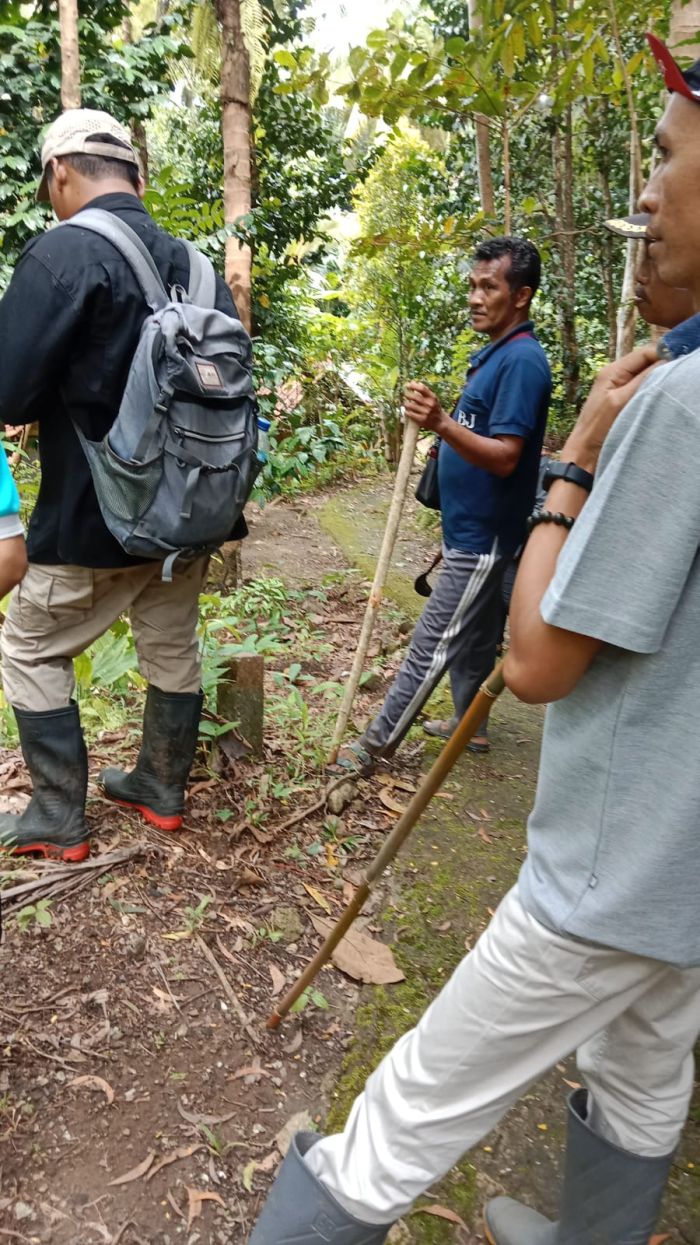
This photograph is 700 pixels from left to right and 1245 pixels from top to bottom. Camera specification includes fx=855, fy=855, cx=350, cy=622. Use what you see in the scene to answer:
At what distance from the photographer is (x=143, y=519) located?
2.56 m

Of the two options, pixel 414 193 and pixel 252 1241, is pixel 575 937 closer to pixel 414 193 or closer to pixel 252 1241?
pixel 252 1241

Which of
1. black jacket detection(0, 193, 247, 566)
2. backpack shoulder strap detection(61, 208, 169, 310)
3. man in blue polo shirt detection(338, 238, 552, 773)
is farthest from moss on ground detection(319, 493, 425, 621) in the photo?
backpack shoulder strap detection(61, 208, 169, 310)

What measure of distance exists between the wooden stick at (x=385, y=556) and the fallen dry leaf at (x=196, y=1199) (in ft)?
6.50

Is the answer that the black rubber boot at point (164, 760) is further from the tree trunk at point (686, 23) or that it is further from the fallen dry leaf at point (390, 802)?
the tree trunk at point (686, 23)

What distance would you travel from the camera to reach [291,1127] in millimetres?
2166

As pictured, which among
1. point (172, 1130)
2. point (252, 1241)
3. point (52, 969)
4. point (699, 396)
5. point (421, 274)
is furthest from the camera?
point (421, 274)

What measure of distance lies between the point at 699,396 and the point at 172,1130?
2.02m

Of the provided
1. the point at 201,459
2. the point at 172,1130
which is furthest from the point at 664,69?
the point at 172,1130

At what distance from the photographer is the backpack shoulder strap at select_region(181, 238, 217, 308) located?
9.02 feet

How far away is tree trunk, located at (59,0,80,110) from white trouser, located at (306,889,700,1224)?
4.95m

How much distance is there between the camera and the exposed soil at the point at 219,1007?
195 cm

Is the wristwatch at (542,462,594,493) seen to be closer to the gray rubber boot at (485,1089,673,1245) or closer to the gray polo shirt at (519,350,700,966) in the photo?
the gray polo shirt at (519,350,700,966)

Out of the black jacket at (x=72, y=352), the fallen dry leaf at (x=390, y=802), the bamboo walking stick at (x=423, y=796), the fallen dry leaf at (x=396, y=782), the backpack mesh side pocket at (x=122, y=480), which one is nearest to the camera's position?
the bamboo walking stick at (x=423, y=796)

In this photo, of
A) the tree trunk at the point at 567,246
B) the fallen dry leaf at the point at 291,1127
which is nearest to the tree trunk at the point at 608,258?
the tree trunk at the point at 567,246
